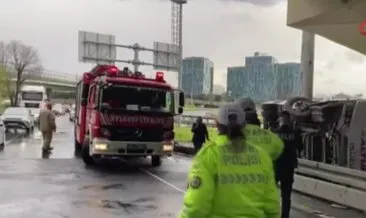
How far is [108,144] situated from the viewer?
15.2m

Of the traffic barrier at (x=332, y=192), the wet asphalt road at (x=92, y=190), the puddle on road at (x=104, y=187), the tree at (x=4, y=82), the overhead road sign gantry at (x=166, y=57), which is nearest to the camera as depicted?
the wet asphalt road at (x=92, y=190)

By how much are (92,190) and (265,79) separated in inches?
544

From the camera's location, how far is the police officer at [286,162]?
26.6ft

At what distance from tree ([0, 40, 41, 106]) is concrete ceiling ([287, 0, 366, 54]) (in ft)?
273

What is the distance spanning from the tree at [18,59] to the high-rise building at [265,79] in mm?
76153

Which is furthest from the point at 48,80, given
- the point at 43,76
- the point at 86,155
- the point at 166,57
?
the point at 86,155

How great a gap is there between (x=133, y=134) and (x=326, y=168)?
5.91m

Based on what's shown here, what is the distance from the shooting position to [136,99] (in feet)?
51.8

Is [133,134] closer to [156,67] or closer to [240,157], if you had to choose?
[240,157]

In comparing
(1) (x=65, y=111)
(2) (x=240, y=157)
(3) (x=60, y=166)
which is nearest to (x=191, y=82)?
(3) (x=60, y=166)

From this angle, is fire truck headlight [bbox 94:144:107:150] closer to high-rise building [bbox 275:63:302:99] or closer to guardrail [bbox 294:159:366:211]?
guardrail [bbox 294:159:366:211]

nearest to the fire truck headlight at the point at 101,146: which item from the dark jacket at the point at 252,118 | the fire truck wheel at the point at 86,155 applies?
the fire truck wheel at the point at 86,155

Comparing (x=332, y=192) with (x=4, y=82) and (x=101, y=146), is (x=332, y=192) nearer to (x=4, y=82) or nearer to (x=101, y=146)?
(x=101, y=146)

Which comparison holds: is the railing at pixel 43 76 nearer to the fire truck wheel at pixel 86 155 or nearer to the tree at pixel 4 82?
the tree at pixel 4 82
